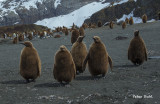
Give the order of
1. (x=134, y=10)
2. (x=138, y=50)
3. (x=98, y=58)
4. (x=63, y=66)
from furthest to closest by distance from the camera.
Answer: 1. (x=134, y=10)
2. (x=138, y=50)
3. (x=98, y=58)
4. (x=63, y=66)

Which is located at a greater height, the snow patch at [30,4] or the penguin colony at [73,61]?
the snow patch at [30,4]

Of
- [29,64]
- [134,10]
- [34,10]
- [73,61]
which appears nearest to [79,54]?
[73,61]

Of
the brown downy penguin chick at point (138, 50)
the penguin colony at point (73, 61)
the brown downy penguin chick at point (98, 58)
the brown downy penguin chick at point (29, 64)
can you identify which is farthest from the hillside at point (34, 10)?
the brown downy penguin chick at point (29, 64)

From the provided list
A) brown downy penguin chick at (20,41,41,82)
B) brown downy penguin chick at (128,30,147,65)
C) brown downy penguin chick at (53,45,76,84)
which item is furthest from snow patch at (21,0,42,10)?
brown downy penguin chick at (53,45,76,84)

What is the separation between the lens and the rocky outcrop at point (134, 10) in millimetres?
45144

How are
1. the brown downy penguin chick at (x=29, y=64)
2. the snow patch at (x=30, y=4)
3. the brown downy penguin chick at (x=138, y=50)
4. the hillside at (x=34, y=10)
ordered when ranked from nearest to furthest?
the brown downy penguin chick at (x=29, y=64) < the brown downy penguin chick at (x=138, y=50) < the hillside at (x=34, y=10) < the snow patch at (x=30, y=4)

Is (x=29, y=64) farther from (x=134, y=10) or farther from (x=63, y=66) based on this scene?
(x=134, y=10)

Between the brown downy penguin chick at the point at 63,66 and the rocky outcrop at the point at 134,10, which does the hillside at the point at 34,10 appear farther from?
the brown downy penguin chick at the point at 63,66

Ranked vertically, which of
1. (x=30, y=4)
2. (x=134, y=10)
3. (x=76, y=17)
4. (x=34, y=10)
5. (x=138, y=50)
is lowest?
(x=138, y=50)

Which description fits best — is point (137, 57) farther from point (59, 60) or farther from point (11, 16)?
point (11, 16)

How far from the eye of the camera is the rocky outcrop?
148 feet

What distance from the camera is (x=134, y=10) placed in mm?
50000

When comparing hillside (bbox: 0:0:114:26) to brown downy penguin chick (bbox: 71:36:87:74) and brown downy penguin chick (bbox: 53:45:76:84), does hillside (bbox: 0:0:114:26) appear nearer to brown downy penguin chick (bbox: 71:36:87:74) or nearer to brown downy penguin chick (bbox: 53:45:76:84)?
brown downy penguin chick (bbox: 71:36:87:74)

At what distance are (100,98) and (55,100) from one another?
839 mm
